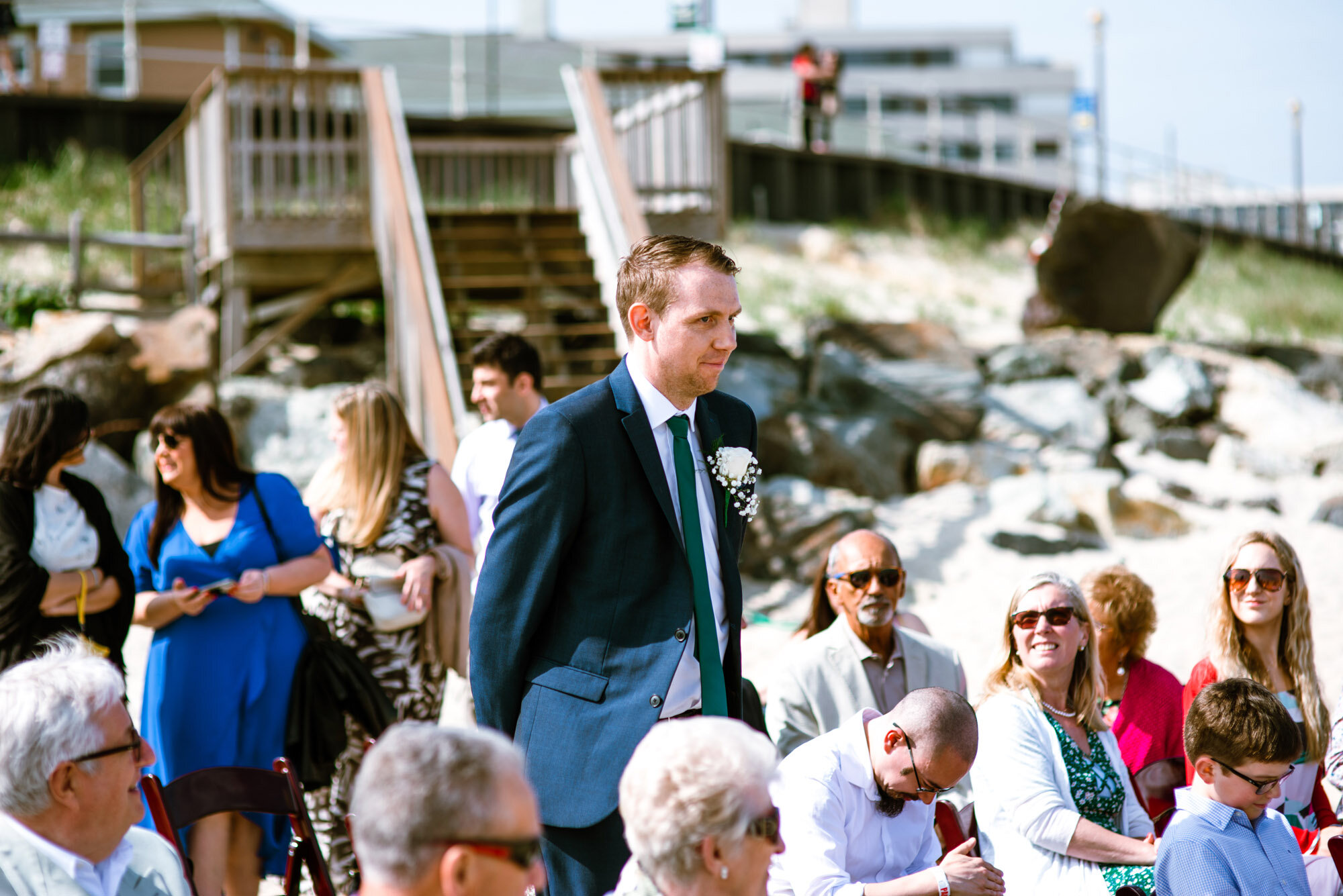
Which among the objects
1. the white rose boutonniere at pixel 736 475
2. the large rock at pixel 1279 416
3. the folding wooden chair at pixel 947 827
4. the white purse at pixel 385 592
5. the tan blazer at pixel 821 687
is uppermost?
the white rose boutonniere at pixel 736 475

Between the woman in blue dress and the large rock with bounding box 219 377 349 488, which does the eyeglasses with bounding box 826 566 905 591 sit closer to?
the woman in blue dress

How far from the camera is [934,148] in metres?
24.7

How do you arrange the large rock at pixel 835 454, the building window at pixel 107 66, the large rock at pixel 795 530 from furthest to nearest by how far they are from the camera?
the building window at pixel 107 66 → the large rock at pixel 835 454 → the large rock at pixel 795 530

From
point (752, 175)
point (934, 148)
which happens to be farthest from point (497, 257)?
point (934, 148)

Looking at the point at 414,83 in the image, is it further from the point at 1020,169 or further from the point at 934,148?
the point at 1020,169

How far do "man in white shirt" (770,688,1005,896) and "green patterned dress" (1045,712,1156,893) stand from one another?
609mm

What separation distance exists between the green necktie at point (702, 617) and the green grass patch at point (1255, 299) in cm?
1669

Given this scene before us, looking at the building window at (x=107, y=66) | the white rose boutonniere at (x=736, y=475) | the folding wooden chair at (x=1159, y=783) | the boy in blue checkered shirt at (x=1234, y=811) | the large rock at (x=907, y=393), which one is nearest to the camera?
the white rose boutonniere at (x=736, y=475)

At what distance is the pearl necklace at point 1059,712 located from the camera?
377cm

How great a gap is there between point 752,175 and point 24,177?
10659 millimetres

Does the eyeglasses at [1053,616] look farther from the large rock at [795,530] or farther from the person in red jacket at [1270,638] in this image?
the large rock at [795,530]

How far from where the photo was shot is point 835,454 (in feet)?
39.5

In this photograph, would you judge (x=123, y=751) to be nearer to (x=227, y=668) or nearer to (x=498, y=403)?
(x=227, y=668)

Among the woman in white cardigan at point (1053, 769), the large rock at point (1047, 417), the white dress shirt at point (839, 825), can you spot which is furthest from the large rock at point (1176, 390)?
the white dress shirt at point (839, 825)
